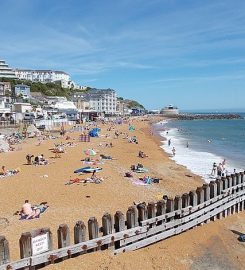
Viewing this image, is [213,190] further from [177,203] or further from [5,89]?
[5,89]

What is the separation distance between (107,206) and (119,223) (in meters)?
5.02

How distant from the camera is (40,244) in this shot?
23.7 ft

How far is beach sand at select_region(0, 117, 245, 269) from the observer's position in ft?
28.7

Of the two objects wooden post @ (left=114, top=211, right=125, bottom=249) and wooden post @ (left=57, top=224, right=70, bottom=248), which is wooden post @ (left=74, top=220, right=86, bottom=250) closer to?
wooden post @ (left=57, top=224, right=70, bottom=248)

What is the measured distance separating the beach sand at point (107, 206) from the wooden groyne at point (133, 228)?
0.83 feet

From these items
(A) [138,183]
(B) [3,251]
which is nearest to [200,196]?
(B) [3,251]

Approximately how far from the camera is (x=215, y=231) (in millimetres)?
11305

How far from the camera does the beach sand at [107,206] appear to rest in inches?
345

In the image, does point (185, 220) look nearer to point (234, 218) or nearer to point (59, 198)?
point (234, 218)

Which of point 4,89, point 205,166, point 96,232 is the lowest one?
point 205,166

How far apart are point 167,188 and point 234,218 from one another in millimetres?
5034

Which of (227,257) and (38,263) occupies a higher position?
(38,263)

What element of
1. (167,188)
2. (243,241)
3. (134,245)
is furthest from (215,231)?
Result: (167,188)

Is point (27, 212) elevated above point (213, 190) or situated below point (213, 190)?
below
